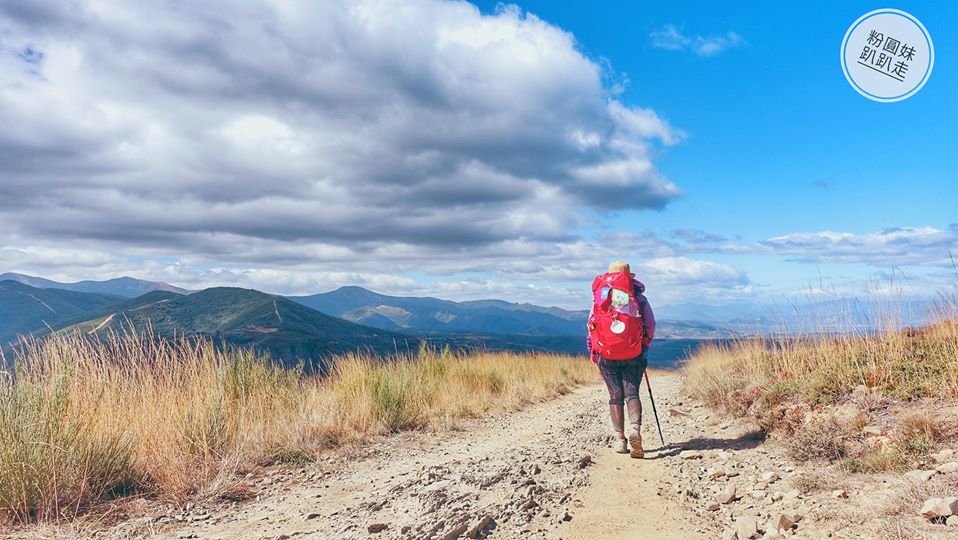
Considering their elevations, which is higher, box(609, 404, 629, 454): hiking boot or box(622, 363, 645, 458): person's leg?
box(622, 363, 645, 458): person's leg

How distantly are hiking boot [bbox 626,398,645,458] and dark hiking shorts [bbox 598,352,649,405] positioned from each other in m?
0.09

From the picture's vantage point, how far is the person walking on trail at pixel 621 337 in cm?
627

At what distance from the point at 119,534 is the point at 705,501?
4.96m

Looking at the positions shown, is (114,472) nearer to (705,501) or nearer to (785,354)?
(705,501)

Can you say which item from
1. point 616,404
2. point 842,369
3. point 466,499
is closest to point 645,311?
point 616,404

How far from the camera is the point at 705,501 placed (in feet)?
14.6

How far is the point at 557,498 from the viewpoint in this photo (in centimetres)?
428

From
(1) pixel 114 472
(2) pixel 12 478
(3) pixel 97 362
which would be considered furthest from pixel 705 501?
(3) pixel 97 362

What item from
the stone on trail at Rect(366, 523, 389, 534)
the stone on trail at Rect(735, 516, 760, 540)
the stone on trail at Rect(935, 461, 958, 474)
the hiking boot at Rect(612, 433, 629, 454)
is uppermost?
the stone on trail at Rect(935, 461, 958, 474)

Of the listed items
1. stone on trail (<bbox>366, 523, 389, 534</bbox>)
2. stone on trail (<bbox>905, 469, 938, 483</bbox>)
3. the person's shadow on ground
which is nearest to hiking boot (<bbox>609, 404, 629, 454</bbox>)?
the person's shadow on ground

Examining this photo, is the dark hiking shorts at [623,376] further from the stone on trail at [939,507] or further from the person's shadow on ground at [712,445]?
the stone on trail at [939,507]

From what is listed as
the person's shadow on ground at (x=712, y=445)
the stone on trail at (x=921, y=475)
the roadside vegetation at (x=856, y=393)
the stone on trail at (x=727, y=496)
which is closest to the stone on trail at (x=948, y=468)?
the stone on trail at (x=921, y=475)

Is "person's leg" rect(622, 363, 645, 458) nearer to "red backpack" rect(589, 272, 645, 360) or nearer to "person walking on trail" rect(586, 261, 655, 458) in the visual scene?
"person walking on trail" rect(586, 261, 655, 458)

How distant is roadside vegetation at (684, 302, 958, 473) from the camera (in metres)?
4.61
